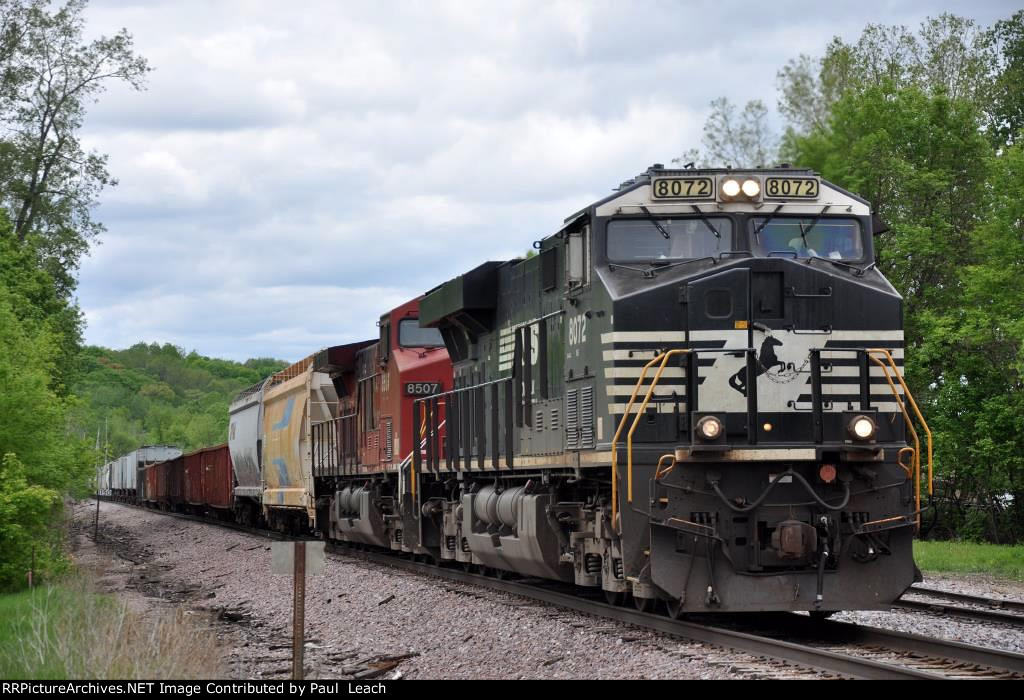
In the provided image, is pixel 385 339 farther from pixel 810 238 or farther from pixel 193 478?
pixel 193 478

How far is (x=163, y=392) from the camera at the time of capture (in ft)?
589

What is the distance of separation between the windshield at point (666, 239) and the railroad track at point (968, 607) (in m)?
4.49

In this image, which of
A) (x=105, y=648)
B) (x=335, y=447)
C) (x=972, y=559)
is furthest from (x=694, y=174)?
(x=335, y=447)

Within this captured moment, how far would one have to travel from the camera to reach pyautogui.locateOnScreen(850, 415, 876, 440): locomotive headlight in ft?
36.7

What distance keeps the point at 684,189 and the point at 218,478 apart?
33137 millimetres

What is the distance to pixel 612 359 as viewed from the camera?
11734mm

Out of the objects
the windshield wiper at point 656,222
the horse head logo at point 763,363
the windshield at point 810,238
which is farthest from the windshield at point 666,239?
the horse head logo at point 763,363

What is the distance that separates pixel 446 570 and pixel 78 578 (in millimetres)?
6820

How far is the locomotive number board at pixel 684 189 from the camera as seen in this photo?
11969mm

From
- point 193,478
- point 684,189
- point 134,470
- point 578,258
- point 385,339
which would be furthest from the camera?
point 134,470

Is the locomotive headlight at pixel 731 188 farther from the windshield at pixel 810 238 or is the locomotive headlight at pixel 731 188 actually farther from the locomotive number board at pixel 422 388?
the locomotive number board at pixel 422 388

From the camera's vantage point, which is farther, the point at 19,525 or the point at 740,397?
the point at 19,525

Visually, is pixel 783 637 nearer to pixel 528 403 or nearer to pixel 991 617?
pixel 991 617
